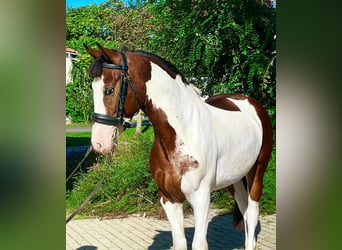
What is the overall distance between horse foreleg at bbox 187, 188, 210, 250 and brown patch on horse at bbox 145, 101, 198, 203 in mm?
98

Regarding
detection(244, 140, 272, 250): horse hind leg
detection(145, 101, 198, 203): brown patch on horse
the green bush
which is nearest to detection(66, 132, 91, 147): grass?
the green bush

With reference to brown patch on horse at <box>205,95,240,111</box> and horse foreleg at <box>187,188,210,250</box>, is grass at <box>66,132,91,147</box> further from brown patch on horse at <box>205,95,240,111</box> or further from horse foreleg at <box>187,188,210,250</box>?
horse foreleg at <box>187,188,210,250</box>

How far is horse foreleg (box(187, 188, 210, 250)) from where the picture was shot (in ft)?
8.29

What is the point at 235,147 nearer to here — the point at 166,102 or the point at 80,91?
the point at 166,102

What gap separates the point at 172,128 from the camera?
8.14 feet

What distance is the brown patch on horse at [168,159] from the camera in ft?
8.12

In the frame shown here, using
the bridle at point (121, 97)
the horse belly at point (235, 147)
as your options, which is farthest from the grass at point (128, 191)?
the bridle at point (121, 97)
